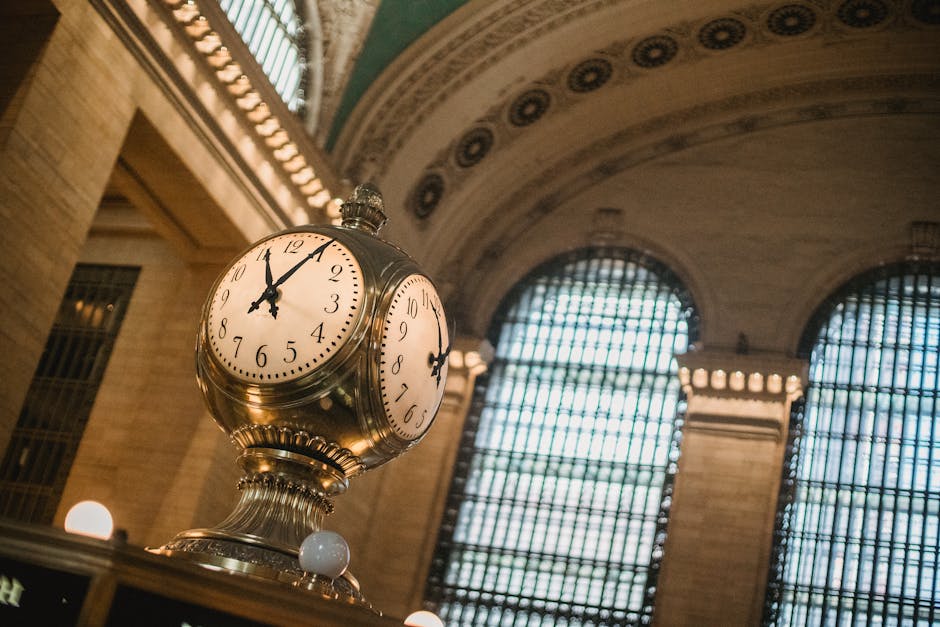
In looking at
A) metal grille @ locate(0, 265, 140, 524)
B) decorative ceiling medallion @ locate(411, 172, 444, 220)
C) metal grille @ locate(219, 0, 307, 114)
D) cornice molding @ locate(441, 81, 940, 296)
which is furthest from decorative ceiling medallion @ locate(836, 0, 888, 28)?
metal grille @ locate(0, 265, 140, 524)

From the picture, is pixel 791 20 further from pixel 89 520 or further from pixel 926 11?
pixel 89 520

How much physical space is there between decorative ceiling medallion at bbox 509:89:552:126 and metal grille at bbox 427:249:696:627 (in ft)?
6.40

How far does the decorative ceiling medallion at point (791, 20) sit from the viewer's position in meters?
14.5

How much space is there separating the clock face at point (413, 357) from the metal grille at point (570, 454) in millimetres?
12808

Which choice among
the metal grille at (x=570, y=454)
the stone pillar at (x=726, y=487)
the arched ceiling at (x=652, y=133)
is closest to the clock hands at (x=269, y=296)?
the arched ceiling at (x=652, y=133)

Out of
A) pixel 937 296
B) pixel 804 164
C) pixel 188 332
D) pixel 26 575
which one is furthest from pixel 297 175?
pixel 26 575

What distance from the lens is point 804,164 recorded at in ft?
51.9

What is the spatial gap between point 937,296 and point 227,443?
27.7 feet

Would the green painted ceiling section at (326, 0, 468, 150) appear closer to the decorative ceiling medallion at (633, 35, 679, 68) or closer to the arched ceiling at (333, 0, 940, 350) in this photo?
the arched ceiling at (333, 0, 940, 350)

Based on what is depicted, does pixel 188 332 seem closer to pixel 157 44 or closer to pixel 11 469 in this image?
pixel 11 469

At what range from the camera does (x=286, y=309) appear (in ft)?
5.68

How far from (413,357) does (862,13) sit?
46.3 ft

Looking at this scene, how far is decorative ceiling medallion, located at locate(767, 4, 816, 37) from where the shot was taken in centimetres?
1453

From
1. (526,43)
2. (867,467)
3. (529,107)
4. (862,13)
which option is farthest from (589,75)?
(867,467)
